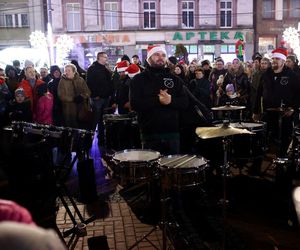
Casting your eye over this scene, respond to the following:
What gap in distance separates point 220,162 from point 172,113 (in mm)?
1957

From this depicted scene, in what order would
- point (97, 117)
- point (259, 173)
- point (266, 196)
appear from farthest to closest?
point (97, 117) < point (259, 173) < point (266, 196)

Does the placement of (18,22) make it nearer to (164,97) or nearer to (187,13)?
(187,13)

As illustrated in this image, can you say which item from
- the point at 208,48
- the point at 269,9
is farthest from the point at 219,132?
the point at 269,9

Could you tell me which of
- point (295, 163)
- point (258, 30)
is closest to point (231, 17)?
point (258, 30)

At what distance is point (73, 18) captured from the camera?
31484mm

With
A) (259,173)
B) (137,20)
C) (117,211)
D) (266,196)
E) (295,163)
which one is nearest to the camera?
(117,211)

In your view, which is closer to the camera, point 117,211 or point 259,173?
point 117,211

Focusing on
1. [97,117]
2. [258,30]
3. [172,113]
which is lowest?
[97,117]

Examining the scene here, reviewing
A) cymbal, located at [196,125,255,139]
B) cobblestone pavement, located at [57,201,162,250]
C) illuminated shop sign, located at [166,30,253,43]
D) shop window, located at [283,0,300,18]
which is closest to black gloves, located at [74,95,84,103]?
cobblestone pavement, located at [57,201,162,250]

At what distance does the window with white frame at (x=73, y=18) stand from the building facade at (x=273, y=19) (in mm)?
13773

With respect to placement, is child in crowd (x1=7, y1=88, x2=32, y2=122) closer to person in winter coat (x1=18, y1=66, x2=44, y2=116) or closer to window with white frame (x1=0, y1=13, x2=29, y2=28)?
person in winter coat (x1=18, y1=66, x2=44, y2=116)

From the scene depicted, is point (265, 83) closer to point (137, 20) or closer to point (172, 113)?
point (172, 113)

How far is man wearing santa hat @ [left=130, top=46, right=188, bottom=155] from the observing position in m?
4.83

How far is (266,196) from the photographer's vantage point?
5.88 m
